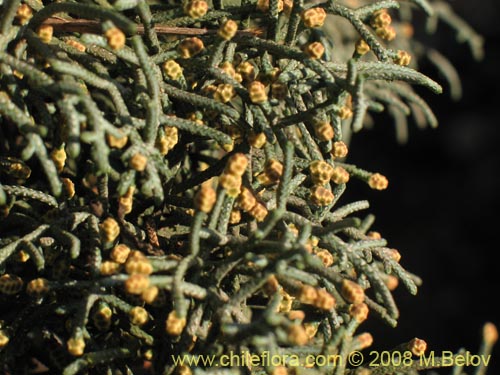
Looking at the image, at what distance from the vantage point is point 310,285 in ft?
2.66

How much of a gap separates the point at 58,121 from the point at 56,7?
5.8 inches

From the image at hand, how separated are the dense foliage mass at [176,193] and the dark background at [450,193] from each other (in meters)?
2.28

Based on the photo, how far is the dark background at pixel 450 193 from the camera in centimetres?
317

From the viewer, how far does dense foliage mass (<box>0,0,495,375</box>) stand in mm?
792

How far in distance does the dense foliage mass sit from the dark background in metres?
2.28

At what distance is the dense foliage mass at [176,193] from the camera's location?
2.60 feet

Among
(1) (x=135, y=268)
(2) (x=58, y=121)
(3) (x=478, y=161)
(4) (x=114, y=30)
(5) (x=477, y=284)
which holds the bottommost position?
(5) (x=477, y=284)

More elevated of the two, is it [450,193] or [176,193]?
[176,193]

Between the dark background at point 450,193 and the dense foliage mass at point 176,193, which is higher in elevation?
the dense foliage mass at point 176,193

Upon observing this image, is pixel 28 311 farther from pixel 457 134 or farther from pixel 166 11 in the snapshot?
pixel 457 134

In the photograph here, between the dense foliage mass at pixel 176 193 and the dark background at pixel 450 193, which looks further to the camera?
the dark background at pixel 450 193

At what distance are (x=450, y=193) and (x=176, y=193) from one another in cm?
270

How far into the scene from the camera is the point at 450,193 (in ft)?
11.2

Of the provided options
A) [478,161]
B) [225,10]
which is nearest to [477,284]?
[478,161]
